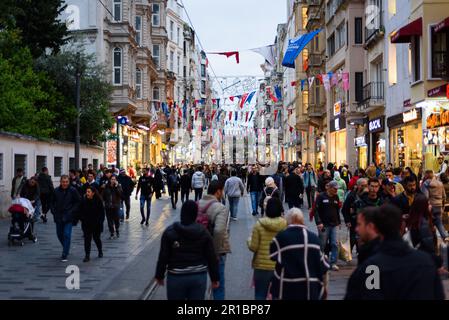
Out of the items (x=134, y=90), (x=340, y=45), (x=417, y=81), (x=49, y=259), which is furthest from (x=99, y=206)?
(x=134, y=90)

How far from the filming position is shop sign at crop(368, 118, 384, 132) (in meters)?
34.6

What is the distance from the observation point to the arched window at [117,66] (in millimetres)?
45938


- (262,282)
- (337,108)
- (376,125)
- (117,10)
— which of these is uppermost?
(117,10)

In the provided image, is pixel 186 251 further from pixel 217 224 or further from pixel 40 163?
pixel 40 163

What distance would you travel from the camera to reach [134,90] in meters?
49.0

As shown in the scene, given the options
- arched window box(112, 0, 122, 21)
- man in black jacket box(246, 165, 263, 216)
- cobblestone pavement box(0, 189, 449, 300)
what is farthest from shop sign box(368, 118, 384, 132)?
arched window box(112, 0, 122, 21)

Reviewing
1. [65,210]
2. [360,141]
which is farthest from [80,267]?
[360,141]

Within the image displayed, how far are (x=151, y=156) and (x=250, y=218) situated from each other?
4132 cm

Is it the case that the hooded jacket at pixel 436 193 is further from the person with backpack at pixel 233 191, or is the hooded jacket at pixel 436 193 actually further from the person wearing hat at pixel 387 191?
the person with backpack at pixel 233 191

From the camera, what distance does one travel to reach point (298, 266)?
21.5 feet

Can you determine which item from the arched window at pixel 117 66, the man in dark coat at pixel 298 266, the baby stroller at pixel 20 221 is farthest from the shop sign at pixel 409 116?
the arched window at pixel 117 66

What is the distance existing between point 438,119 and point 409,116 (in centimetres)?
384

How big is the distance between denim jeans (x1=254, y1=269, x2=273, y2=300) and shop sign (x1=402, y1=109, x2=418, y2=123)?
66.9 feet
